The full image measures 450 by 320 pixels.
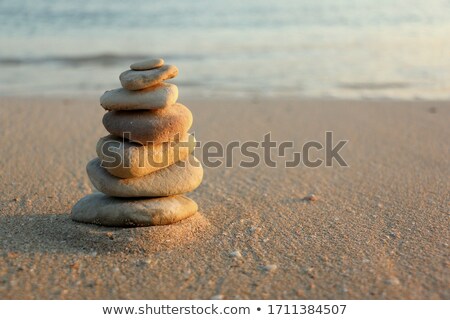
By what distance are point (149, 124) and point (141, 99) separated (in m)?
0.17

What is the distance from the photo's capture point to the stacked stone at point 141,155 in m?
3.93

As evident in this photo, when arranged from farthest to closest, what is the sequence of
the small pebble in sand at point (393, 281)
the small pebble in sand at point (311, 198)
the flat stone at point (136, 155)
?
1. the small pebble in sand at point (311, 198)
2. the flat stone at point (136, 155)
3. the small pebble in sand at point (393, 281)

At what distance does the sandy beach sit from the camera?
3.33m

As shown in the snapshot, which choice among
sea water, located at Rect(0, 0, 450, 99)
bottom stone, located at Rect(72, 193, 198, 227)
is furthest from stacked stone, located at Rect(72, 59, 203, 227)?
sea water, located at Rect(0, 0, 450, 99)

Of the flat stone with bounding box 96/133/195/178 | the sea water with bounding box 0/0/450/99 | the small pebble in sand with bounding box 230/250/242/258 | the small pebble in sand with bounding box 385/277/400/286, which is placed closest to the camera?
the small pebble in sand with bounding box 385/277/400/286

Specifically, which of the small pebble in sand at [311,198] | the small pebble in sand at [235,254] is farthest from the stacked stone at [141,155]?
the small pebble in sand at [311,198]

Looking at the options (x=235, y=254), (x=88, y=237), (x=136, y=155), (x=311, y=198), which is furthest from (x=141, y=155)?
(x=311, y=198)

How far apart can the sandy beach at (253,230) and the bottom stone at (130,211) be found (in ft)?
0.23

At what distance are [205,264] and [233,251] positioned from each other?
25 cm

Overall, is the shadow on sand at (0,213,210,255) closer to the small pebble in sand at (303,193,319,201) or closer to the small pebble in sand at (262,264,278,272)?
the small pebble in sand at (262,264,278,272)

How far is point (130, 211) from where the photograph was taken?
155 inches

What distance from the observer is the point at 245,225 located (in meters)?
4.25

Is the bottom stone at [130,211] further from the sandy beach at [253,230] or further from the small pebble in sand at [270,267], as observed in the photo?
the small pebble in sand at [270,267]
